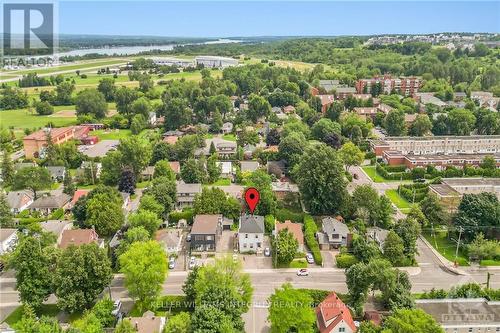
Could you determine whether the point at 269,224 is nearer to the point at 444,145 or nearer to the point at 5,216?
the point at 5,216

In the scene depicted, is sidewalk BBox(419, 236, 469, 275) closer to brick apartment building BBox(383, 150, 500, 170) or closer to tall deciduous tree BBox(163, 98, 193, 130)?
brick apartment building BBox(383, 150, 500, 170)

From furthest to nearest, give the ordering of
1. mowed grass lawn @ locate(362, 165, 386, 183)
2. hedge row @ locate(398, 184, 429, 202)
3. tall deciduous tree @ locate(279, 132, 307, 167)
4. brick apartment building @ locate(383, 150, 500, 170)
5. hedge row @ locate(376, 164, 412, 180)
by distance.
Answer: tall deciduous tree @ locate(279, 132, 307, 167) → brick apartment building @ locate(383, 150, 500, 170) → mowed grass lawn @ locate(362, 165, 386, 183) → hedge row @ locate(376, 164, 412, 180) → hedge row @ locate(398, 184, 429, 202)

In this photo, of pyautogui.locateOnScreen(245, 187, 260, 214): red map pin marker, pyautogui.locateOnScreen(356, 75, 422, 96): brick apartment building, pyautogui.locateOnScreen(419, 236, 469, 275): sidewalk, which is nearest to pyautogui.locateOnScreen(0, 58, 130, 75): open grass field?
pyautogui.locateOnScreen(356, 75, 422, 96): brick apartment building

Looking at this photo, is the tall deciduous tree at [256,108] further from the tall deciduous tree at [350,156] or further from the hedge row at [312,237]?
the hedge row at [312,237]

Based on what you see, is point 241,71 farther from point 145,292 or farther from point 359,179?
point 145,292

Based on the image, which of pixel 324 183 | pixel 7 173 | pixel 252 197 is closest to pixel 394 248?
pixel 324 183
